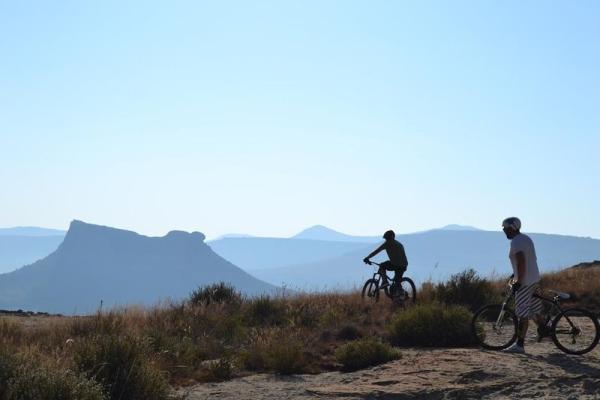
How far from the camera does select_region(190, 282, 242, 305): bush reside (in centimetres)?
1823

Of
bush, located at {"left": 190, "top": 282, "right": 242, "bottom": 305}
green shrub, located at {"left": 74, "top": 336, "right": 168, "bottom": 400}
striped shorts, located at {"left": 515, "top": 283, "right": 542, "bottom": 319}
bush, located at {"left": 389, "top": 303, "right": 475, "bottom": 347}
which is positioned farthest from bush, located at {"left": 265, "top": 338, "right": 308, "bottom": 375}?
bush, located at {"left": 190, "top": 282, "right": 242, "bottom": 305}

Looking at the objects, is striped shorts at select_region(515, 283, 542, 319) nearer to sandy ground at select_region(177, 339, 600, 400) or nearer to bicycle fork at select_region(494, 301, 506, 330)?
bicycle fork at select_region(494, 301, 506, 330)

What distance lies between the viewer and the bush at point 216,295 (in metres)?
18.2

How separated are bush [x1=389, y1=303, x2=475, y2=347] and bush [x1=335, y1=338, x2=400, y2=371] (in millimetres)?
1580

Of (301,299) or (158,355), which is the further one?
(301,299)

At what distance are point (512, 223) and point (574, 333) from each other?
2018mm

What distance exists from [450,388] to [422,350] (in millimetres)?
3047

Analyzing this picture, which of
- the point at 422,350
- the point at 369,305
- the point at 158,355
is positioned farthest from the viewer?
the point at 369,305

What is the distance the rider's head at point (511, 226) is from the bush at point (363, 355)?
2.61 meters

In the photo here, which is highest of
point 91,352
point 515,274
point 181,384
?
point 515,274

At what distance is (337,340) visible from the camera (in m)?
12.4

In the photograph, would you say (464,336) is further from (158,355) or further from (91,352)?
(91,352)

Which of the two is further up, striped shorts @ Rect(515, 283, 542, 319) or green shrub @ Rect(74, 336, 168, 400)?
striped shorts @ Rect(515, 283, 542, 319)

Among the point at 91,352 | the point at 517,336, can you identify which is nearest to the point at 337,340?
the point at 517,336
